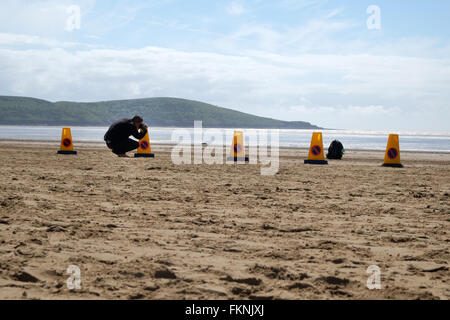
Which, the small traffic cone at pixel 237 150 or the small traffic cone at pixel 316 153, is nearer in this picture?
the small traffic cone at pixel 316 153

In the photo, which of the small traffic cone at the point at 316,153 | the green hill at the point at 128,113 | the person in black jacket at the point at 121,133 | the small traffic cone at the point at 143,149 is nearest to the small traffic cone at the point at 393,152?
the small traffic cone at the point at 316,153

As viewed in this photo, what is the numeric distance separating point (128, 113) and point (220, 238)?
A: 173594mm

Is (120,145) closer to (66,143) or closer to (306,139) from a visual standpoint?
(66,143)

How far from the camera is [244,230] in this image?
4777mm

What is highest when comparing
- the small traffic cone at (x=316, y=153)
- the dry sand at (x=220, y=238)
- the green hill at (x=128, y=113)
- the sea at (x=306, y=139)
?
Result: the green hill at (x=128, y=113)

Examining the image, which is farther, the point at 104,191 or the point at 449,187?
the point at 449,187

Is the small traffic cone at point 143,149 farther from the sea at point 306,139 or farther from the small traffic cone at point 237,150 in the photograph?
the sea at point 306,139

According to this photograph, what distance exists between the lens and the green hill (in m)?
165

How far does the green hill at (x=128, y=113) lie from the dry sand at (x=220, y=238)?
520ft

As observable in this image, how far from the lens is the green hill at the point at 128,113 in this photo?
16500 centimetres

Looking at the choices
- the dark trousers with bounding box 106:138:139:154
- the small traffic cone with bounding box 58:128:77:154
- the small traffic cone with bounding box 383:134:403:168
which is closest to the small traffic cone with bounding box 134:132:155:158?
the small traffic cone with bounding box 58:128:77:154
